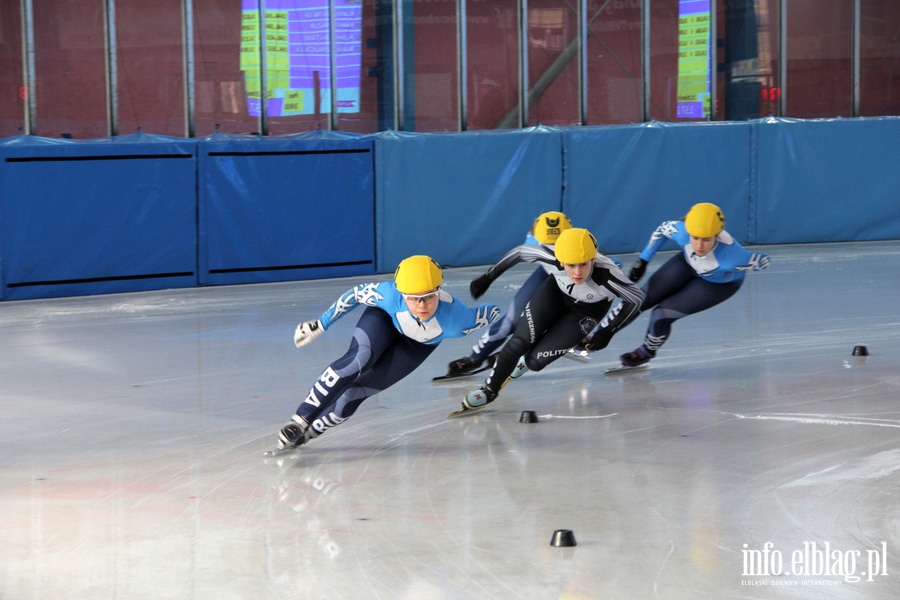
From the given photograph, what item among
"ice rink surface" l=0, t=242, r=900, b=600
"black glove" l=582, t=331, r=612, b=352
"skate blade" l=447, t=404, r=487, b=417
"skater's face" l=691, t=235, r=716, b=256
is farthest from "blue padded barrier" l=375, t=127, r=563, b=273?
"skate blade" l=447, t=404, r=487, b=417

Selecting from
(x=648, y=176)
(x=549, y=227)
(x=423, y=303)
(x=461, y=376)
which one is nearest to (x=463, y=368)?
(x=461, y=376)

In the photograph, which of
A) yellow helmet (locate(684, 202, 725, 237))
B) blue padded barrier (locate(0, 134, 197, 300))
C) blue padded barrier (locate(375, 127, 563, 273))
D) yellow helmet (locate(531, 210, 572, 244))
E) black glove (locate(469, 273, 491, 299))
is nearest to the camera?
black glove (locate(469, 273, 491, 299))

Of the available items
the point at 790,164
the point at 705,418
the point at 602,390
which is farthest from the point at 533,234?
the point at 790,164

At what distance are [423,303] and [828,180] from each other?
37.2 feet

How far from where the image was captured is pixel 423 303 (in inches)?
227

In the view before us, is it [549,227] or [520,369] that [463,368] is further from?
[549,227]

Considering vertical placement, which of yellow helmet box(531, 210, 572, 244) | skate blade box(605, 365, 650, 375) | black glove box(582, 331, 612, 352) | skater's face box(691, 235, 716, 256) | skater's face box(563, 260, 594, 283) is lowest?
skate blade box(605, 365, 650, 375)

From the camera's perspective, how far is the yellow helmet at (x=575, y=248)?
21.9 feet

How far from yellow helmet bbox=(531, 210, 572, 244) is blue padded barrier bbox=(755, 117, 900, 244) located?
8.57 m

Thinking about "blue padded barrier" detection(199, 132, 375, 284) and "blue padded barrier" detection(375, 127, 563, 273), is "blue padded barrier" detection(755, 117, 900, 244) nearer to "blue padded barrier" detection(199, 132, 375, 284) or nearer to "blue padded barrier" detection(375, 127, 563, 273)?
"blue padded barrier" detection(375, 127, 563, 273)

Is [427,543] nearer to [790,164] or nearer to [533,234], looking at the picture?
[533,234]

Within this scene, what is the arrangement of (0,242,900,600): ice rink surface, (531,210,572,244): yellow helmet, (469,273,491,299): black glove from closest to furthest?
(0,242,900,600): ice rink surface < (469,273,491,299): black glove < (531,210,572,244): yellow helmet

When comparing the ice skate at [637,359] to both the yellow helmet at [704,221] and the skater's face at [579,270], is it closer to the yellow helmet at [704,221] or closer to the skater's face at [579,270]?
the yellow helmet at [704,221]

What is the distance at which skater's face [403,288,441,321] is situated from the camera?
574cm
